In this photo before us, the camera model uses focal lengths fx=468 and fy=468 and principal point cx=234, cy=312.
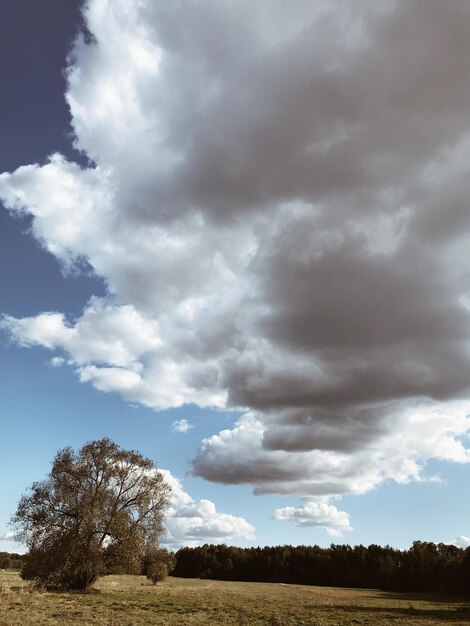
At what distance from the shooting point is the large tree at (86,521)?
41844 mm

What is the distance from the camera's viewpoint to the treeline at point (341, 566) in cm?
10781

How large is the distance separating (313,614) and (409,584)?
9463cm

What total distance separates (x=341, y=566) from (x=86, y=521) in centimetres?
11372

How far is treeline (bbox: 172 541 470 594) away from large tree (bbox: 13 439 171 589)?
3184 inches

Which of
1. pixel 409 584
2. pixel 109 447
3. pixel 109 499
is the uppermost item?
pixel 109 447

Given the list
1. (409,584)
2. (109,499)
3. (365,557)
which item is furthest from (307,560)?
(109,499)

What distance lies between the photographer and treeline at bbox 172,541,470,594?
107812mm

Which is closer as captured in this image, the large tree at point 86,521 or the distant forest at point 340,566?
the large tree at point 86,521

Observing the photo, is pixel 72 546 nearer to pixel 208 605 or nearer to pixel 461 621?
pixel 208 605

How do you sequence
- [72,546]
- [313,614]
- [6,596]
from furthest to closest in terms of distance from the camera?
[72,546] < [313,614] < [6,596]

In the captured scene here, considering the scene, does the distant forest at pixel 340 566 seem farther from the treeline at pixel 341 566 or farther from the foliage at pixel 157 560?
the foliage at pixel 157 560

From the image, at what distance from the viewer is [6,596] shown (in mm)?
31047

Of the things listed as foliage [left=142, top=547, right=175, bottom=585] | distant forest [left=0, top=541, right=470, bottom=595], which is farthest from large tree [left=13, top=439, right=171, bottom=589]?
distant forest [left=0, top=541, right=470, bottom=595]

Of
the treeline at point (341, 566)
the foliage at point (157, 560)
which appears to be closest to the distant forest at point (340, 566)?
the treeline at point (341, 566)
